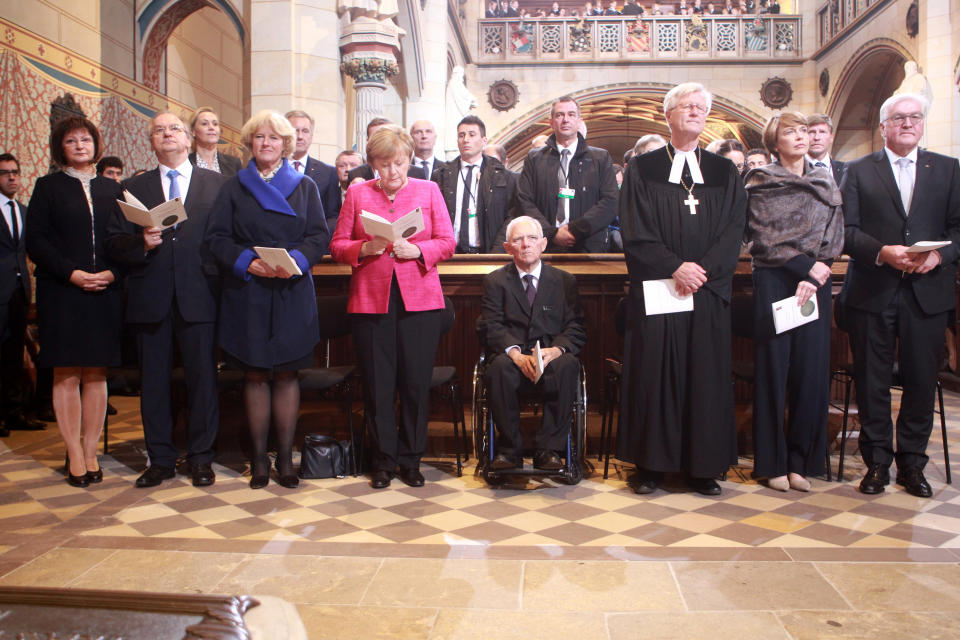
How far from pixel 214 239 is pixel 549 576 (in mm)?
2187

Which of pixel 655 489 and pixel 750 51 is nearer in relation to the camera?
pixel 655 489

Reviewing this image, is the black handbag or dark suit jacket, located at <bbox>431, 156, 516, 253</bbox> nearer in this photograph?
the black handbag

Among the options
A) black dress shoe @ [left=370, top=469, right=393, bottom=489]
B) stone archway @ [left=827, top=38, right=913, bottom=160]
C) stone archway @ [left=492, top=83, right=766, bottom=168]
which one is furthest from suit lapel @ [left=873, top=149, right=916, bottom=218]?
stone archway @ [left=492, top=83, right=766, bottom=168]

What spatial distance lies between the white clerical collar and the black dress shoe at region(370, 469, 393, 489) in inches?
75.1

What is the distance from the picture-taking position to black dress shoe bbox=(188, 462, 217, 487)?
3758 mm

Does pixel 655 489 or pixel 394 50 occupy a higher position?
pixel 394 50

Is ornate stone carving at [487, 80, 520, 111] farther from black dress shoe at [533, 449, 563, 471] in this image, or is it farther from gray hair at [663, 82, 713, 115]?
black dress shoe at [533, 449, 563, 471]

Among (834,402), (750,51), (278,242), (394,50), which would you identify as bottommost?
(834,402)

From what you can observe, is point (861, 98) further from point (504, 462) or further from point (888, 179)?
point (504, 462)

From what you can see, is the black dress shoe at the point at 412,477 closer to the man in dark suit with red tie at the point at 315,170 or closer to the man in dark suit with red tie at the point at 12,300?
the man in dark suit with red tie at the point at 315,170

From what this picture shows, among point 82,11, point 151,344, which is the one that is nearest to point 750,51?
point 82,11

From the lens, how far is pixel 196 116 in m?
4.29

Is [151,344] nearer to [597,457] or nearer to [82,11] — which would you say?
[597,457]

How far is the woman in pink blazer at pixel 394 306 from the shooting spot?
3.72 m
